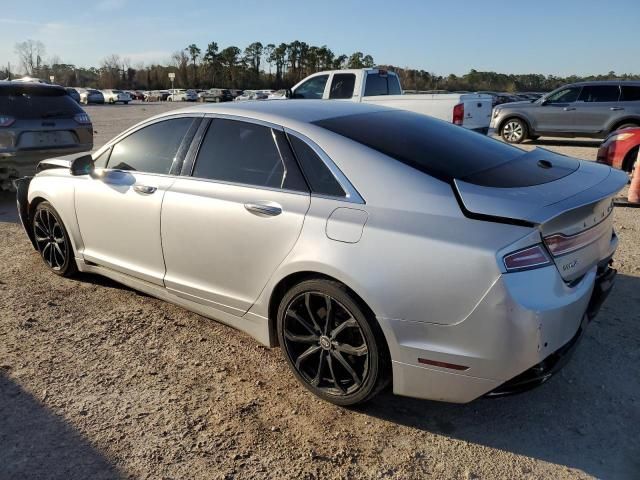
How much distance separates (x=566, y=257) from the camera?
2.45 meters

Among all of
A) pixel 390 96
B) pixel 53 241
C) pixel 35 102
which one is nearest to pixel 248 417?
pixel 53 241

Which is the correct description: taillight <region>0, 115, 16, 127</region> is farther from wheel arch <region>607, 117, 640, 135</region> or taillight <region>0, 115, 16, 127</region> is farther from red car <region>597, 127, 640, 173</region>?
wheel arch <region>607, 117, 640, 135</region>

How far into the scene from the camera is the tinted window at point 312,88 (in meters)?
11.7

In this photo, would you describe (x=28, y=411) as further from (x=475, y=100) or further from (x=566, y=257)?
(x=475, y=100)

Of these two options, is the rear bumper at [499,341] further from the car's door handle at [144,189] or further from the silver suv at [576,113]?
the silver suv at [576,113]

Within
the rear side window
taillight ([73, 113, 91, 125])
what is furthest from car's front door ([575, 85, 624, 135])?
taillight ([73, 113, 91, 125])

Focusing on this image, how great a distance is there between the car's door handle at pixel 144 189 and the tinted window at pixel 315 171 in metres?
1.17

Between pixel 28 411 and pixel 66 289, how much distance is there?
183 centimetres

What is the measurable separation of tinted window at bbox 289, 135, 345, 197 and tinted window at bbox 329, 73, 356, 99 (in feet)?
28.8

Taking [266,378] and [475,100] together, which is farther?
[475,100]

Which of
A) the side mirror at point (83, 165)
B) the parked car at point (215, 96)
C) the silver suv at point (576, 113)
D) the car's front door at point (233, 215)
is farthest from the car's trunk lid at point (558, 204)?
the parked car at point (215, 96)

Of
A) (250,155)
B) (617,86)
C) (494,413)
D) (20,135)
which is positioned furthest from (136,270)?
(617,86)

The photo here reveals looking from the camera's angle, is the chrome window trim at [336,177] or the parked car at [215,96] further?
the parked car at [215,96]

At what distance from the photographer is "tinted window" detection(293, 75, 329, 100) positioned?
11688 millimetres
